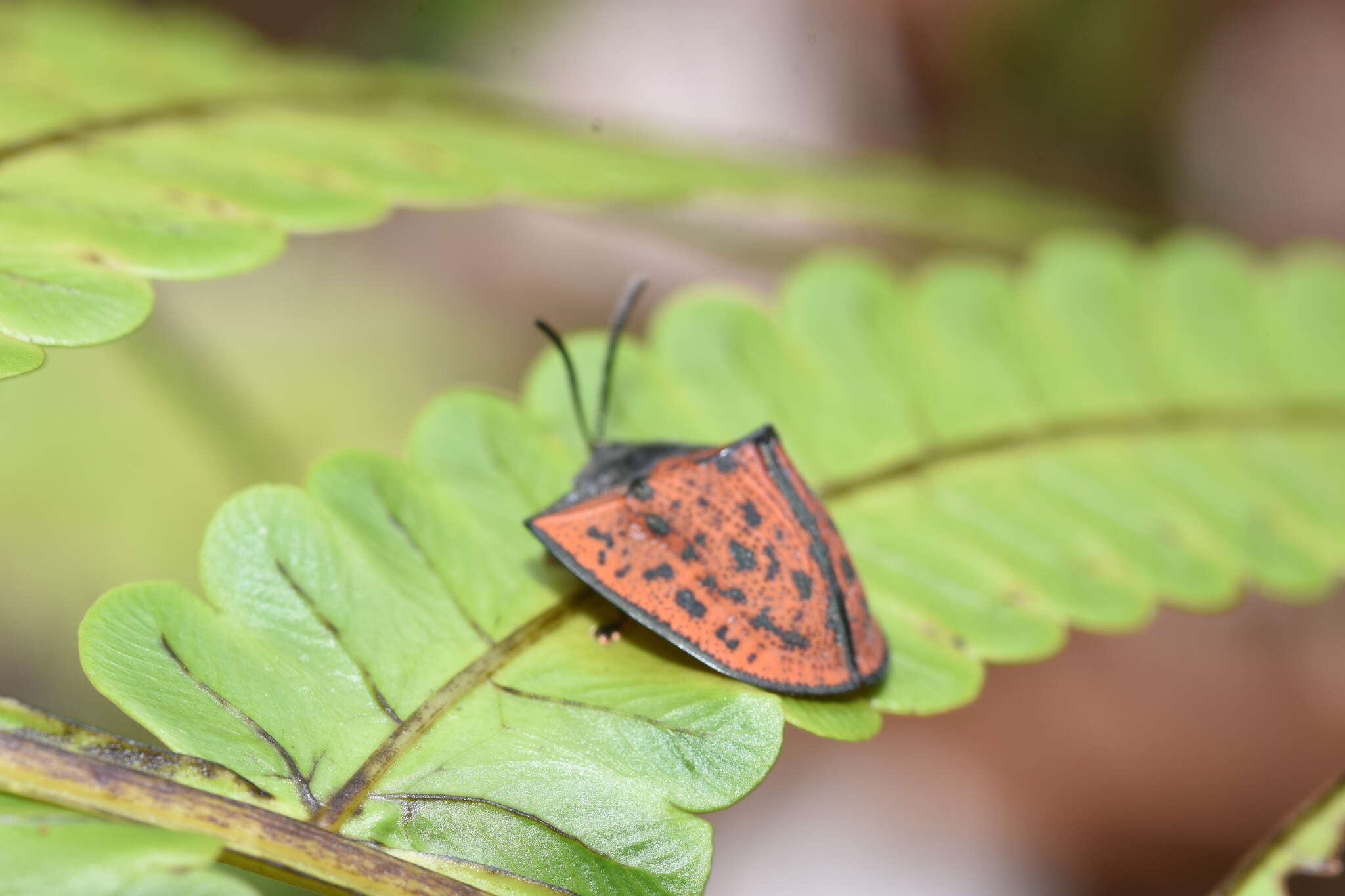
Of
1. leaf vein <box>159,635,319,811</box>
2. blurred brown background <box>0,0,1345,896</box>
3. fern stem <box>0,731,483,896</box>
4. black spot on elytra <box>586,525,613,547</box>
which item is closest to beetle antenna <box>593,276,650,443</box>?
black spot on elytra <box>586,525,613,547</box>

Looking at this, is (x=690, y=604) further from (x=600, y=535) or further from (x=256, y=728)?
(x=256, y=728)

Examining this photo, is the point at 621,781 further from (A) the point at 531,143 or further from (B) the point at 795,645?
(A) the point at 531,143

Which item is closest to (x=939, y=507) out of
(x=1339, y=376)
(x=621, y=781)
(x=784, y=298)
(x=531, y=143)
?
(x=784, y=298)

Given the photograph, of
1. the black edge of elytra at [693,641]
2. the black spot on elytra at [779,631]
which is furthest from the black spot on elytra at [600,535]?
the black spot on elytra at [779,631]

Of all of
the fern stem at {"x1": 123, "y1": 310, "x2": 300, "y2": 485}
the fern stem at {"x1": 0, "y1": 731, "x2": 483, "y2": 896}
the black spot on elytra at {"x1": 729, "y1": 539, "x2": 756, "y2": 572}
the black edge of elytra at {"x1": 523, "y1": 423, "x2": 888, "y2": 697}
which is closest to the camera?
the fern stem at {"x1": 0, "y1": 731, "x2": 483, "y2": 896}

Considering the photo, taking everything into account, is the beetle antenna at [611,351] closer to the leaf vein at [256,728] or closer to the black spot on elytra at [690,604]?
the black spot on elytra at [690,604]

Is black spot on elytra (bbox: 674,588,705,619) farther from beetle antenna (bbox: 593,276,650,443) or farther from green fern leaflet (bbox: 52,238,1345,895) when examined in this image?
beetle antenna (bbox: 593,276,650,443)
